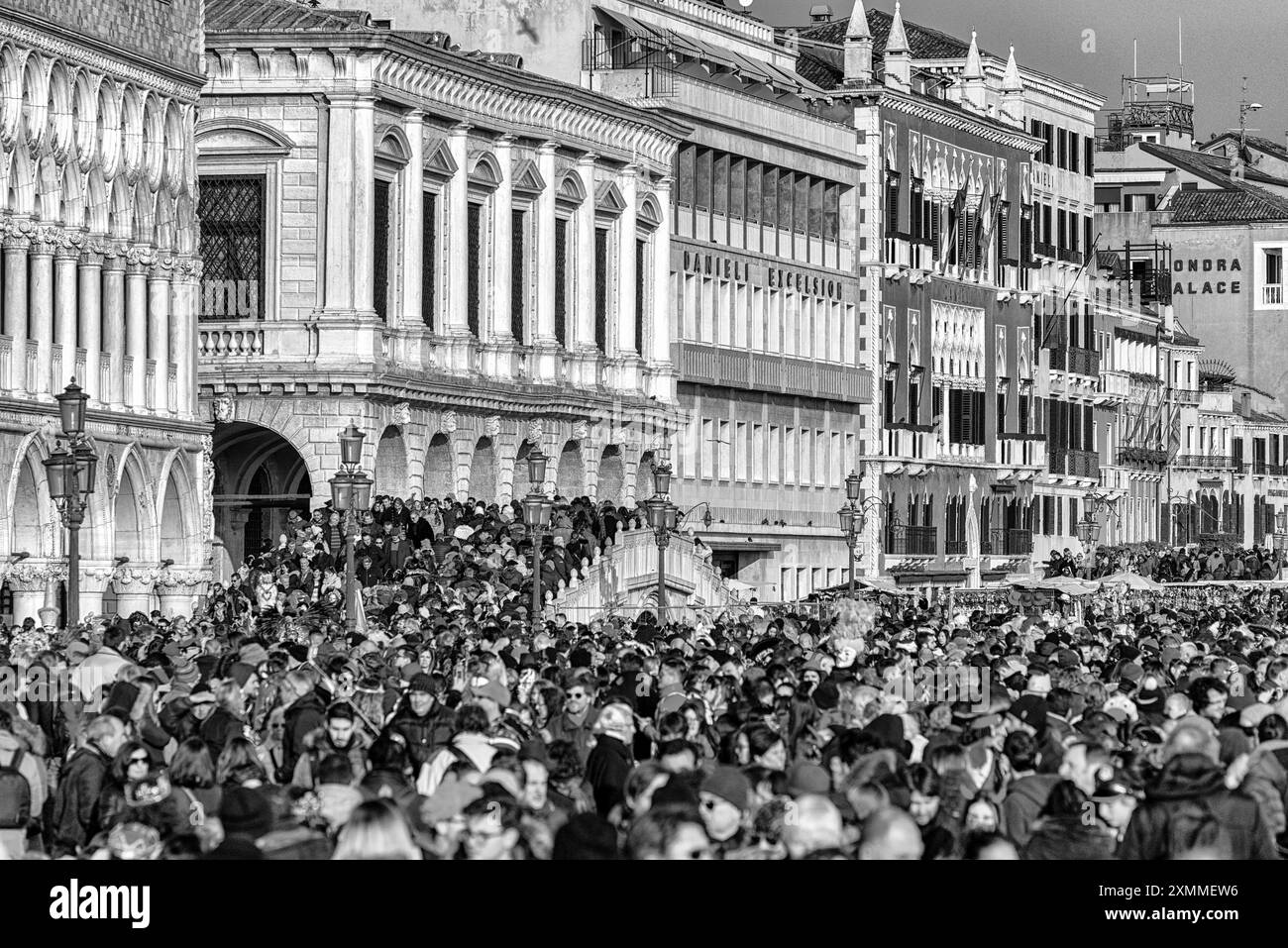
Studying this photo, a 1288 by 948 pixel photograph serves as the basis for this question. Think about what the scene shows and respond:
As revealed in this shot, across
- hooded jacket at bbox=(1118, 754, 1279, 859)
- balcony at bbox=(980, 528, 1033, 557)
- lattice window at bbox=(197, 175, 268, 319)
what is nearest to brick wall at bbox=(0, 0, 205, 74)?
lattice window at bbox=(197, 175, 268, 319)

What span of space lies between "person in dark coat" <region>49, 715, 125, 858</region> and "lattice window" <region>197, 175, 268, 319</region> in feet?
136

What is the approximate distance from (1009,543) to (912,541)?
319 inches

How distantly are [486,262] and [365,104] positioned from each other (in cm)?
615

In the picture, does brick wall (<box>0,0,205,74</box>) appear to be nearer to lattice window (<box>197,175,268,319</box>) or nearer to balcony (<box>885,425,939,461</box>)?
lattice window (<box>197,175,268,319</box>)

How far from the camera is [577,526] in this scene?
5931cm

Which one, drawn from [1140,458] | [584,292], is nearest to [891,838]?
[584,292]

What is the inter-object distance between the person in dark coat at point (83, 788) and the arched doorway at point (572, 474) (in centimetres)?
4920

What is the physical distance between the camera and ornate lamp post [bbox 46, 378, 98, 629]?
37438 mm

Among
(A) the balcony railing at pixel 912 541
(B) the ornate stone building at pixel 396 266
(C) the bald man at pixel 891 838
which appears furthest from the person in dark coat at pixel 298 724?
(A) the balcony railing at pixel 912 541

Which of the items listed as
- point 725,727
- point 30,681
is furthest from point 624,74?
point 725,727

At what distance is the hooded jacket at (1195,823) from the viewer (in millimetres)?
16797

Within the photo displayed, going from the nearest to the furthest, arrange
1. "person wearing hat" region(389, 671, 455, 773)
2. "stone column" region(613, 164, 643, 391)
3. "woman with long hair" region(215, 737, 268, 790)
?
"woman with long hair" region(215, 737, 268, 790) < "person wearing hat" region(389, 671, 455, 773) < "stone column" region(613, 164, 643, 391)
